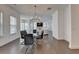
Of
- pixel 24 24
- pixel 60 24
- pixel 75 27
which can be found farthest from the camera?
pixel 24 24

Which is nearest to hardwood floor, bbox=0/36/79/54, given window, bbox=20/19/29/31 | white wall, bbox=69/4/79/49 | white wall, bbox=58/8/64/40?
white wall, bbox=69/4/79/49

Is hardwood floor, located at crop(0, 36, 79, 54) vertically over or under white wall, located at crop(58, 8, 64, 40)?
under

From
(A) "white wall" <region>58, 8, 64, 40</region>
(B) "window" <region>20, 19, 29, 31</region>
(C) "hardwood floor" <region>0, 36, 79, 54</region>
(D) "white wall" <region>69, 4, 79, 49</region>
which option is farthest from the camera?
(B) "window" <region>20, 19, 29, 31</region>

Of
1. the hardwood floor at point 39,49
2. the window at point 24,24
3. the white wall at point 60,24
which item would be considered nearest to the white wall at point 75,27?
the hardwood floor at point 39,49

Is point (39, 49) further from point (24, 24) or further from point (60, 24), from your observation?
point (24, 24)

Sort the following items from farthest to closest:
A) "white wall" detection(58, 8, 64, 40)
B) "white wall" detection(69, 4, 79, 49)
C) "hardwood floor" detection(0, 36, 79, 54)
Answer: "white wall" detection(58, 8, 64, 40) < "white wall" detection(69, 4, 79, 49) < "hardwood floor" detection(0, 36, 79, 54)

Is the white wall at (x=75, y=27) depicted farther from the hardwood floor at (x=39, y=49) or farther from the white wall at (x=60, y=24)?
the white wall at (x=60, y=24)

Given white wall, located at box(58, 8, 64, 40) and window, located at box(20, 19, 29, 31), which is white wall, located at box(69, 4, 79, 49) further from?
window, located at box(20, 19, 29, 31)

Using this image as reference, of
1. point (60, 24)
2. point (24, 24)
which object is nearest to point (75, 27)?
point (60, 24)

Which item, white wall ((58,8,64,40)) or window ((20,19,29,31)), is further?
window ((20,19,29,31))

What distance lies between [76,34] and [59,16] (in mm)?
3726
